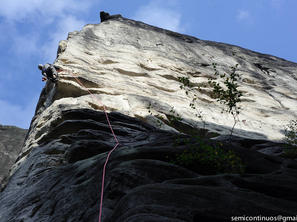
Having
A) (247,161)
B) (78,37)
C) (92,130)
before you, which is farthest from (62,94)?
(247,161)

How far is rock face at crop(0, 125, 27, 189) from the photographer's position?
97.6ft

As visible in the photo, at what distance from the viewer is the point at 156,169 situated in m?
4.86

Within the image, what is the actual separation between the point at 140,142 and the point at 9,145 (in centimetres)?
2792

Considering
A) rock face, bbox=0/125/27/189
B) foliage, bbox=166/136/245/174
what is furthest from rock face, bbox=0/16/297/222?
rock face, bbox=0/125/27/189

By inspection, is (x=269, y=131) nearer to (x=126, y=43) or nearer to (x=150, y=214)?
(x=126, y=43)

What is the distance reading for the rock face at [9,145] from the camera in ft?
97.6

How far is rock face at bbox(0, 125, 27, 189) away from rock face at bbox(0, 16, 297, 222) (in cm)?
1635

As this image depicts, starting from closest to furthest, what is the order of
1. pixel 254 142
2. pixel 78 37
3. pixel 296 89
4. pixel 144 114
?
pixel 254 142 < pixel 144 114 < pixel 78 37 < pixel 296 89

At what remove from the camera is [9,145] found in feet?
105

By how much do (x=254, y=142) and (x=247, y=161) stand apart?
3.03m

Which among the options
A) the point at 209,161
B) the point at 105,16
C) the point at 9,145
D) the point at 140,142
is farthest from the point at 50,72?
the point at 9,145

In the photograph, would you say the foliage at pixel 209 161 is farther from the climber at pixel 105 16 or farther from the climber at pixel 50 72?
the climber at pixel 105 16

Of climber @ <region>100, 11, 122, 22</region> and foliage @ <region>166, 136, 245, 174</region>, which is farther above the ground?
climber @ <region>100, 11, 122, 22</region>

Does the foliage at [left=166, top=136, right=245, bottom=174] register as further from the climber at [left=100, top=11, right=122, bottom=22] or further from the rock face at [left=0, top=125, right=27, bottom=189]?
the rock face at [left=0, top=125, right=27, bottom=189]
